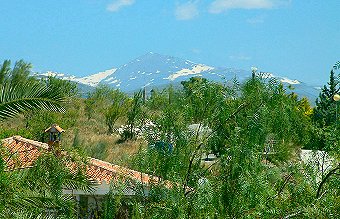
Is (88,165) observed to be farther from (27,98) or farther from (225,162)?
(225,162)

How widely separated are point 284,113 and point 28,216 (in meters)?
4.58

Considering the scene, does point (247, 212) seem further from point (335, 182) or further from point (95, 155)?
point (95, 155)

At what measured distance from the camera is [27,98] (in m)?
10.3

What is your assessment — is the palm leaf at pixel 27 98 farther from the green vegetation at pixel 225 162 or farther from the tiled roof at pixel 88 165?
the tiled roof at pixel 88 165

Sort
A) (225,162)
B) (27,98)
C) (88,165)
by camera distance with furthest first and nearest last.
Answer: (88,165) → (27,98) → (225,162)

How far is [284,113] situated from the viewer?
888cm

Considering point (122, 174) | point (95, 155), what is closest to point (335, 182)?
point (122, 174)

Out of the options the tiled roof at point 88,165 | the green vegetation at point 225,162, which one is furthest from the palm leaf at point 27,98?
the tiled roof at point 88,165

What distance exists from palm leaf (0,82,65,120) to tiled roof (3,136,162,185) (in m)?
0.83

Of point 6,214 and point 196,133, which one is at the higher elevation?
A: point 196,133

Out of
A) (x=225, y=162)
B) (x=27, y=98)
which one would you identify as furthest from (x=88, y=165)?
(x=225, y=162)

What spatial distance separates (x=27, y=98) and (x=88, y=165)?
472cm

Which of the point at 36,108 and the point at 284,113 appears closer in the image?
the point at 284,113

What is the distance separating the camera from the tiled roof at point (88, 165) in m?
10.4
